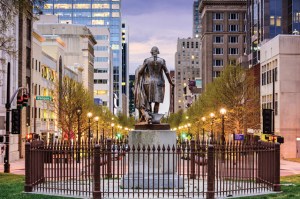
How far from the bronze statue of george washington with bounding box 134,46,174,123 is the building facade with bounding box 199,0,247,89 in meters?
151

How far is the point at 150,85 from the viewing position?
2620 cm

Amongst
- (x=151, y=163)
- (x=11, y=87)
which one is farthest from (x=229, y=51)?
(x=151, y=163)

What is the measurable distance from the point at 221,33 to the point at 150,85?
509ft

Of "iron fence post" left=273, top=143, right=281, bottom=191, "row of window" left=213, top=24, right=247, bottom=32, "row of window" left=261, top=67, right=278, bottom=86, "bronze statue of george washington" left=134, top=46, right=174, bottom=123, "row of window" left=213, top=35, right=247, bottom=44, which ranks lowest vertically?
"iron fence post" left=273, top=143, right=281, bottom=191

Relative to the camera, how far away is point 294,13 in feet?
367

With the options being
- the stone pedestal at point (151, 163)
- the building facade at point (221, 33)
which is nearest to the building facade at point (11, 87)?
the stone pedestal at point (151, 163)

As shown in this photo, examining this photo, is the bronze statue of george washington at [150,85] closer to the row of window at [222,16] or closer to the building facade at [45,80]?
the building facade at [45,80]

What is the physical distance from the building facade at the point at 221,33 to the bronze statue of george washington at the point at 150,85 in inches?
5952

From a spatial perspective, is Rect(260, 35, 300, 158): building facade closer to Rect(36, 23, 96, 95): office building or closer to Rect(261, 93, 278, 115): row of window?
Rect(261, 93, 278, 115): row of window

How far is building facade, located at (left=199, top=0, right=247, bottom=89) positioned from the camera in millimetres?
177625

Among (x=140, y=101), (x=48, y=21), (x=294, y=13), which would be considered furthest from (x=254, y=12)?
(x=140, y=101)

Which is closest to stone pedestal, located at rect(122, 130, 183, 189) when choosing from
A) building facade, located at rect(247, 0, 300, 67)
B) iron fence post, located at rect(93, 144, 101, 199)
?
iron fence post, located at rect(93, 144, 101, 199)

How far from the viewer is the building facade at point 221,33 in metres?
178

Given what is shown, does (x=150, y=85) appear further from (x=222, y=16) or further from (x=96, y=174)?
(x=222, y=16)
